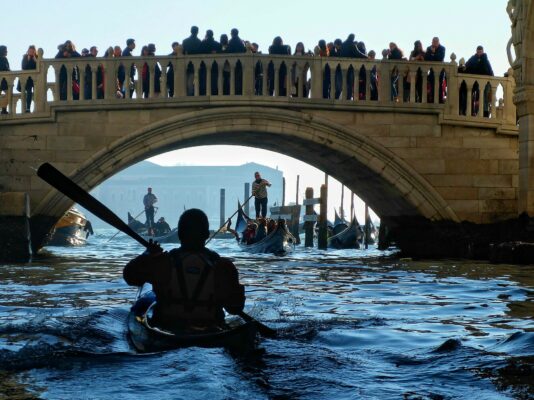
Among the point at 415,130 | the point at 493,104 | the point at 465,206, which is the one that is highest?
the point at 493,104

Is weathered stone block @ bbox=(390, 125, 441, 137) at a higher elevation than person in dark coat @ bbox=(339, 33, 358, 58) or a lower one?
lower

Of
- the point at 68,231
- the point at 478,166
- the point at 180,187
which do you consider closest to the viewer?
the point at 478,166

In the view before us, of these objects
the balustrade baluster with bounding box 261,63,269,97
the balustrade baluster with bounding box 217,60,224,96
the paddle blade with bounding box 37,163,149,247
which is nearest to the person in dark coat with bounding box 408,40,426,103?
the balustrade baluster with bounding box 261,63,269,97

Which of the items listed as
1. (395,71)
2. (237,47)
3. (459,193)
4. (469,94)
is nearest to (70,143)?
(237,47)

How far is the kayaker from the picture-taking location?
4.97 metres

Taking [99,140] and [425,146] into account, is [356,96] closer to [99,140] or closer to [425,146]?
[425,146]

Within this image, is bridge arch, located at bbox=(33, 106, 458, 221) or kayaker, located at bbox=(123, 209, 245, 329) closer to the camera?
kayaker, located at bbox=(123, 209, 245, 329)

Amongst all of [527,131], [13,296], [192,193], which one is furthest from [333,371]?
[192,193]

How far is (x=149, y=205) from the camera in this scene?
1211 inches

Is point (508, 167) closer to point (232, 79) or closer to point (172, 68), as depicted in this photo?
point (232, 79)

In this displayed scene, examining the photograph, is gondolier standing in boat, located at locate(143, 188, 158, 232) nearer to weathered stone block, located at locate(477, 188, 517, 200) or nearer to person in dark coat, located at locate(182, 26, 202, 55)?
person in dark coat, located at locate(182, 26, 202, 55)

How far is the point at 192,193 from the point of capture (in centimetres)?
15200

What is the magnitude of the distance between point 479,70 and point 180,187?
139 m

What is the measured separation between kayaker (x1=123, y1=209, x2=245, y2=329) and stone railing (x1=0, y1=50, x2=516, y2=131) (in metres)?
9.22
